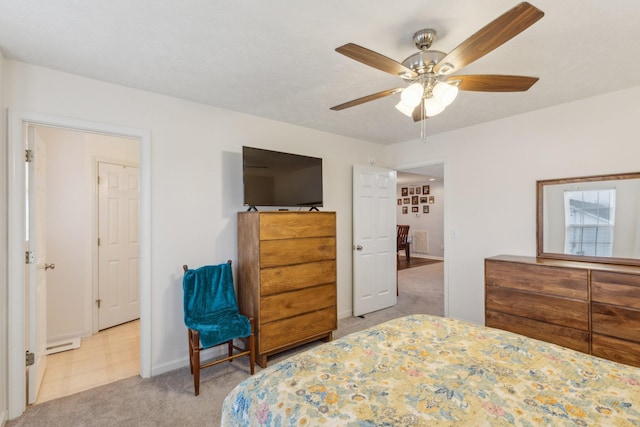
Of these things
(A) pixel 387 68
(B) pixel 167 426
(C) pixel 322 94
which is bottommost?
(B) pixel 167 426

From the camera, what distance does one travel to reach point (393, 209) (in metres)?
4.42

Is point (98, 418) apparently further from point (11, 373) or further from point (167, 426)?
point (11, 373)

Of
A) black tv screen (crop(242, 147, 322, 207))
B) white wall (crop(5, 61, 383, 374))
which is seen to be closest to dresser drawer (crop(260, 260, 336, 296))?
white wall (crop(5, 61, 383, 374))

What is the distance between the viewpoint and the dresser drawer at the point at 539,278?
8.08 feet

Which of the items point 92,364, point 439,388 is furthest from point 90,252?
point 439,388

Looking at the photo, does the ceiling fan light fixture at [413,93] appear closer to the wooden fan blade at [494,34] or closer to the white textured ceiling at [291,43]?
the wooden fan blade at [494,34]

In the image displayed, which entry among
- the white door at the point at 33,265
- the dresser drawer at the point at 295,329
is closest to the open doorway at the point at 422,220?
the dresser drawer at the point at 295,329

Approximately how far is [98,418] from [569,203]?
4182mm

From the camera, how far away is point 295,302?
2879mm

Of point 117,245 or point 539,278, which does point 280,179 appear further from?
point 539,278

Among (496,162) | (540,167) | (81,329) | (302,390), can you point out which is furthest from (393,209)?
(81,329)

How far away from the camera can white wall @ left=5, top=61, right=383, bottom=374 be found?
2.21 m

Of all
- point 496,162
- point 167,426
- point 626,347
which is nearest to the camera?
point 167,426

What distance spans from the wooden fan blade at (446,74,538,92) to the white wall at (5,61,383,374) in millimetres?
2095
